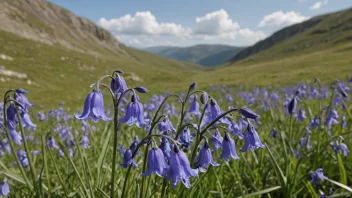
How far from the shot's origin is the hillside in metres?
32.7

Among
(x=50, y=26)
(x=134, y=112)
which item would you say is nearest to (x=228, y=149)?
(x=134, y=112)

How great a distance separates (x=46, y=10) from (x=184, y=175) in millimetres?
175264

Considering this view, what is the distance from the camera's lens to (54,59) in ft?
197

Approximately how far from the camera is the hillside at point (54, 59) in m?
32.7

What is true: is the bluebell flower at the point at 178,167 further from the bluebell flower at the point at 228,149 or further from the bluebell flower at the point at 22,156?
the bluebell flower at the point at 22,156

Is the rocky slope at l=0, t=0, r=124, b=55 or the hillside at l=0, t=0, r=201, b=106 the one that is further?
the rocky slope at l=0, t=0, r=124, b=55

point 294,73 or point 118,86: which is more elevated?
point 118,86

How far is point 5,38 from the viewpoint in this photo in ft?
214

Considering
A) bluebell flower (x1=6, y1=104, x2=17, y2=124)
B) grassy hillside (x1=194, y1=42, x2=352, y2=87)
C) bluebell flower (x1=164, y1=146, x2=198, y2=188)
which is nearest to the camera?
bluebell flower (x1=164, y1=146, x2=198, y2=188)

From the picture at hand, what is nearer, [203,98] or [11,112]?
[203,98]

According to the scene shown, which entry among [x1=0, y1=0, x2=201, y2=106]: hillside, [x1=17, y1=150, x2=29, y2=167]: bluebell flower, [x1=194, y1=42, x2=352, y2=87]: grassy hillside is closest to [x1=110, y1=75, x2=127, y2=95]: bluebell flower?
[x1=17, y1=150, x2=29, y2=167]: bluebell flower

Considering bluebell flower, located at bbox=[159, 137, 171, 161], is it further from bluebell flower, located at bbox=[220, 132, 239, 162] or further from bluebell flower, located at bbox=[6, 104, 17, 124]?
bluebell flower, located at bbox=[6, 104, 17, 124]

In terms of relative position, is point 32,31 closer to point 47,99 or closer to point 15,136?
point 47,99

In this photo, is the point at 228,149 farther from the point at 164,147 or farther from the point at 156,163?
the point at 156,163
